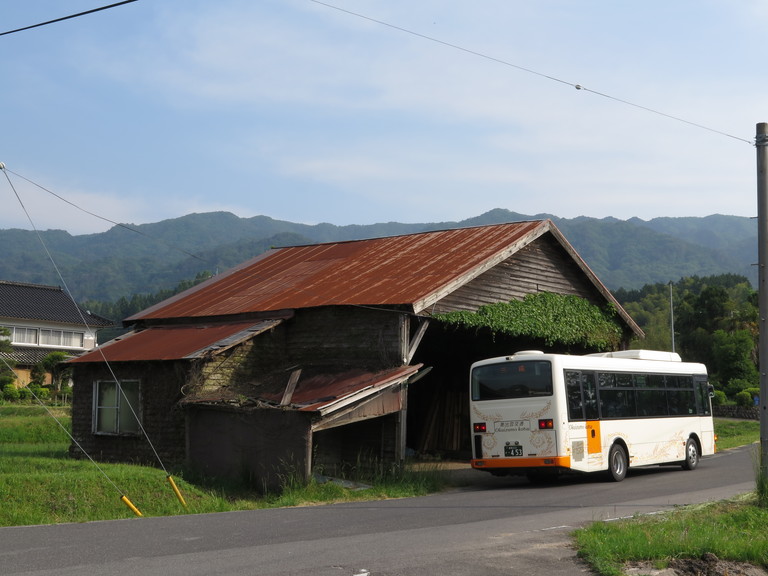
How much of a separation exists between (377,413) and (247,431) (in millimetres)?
2892

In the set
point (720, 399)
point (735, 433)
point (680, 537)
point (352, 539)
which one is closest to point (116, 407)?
point (352, 539)

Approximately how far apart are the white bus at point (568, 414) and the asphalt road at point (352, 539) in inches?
67.3

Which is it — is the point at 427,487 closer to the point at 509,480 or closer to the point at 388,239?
the point at 509,480

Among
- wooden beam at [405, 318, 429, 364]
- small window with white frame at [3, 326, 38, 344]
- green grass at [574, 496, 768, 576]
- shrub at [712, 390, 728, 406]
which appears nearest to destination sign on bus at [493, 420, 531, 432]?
wooden beam at [405, 318, 429, 364]

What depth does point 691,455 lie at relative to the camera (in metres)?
24.1

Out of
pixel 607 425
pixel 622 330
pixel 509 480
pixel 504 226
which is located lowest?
pixel 509 480

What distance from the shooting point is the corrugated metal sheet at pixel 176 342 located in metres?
21.8

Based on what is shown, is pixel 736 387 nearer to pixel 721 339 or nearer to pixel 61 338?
pixel 721 339

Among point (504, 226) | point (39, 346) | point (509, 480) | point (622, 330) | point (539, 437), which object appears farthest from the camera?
point (39, 346)

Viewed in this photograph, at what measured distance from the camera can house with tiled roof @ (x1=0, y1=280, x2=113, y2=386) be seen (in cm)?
6419

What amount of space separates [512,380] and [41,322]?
175ft

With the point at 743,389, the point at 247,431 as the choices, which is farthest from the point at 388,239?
the point at 743,389

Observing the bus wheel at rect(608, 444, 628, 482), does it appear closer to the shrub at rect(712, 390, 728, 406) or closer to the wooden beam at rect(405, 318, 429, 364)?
the wooden beam at rect(405, 318, 429, 364)

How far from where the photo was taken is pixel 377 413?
792 inches
